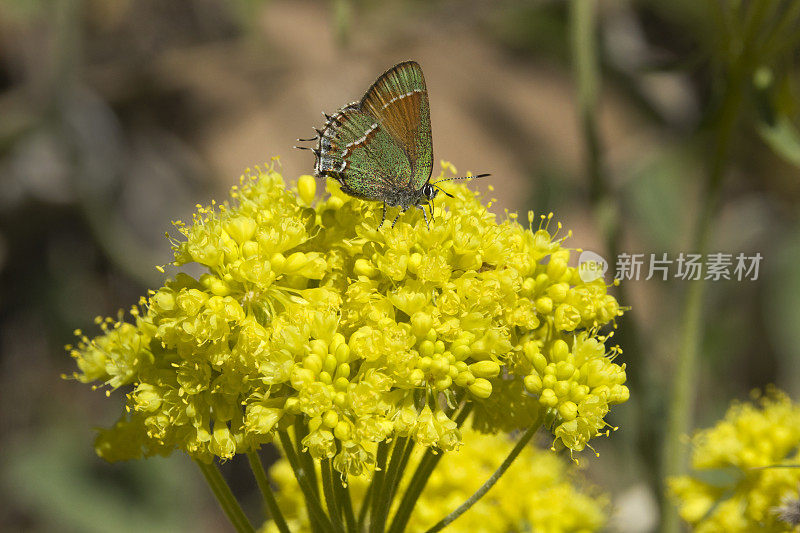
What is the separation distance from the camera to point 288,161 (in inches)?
240

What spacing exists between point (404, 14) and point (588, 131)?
13.3 feet

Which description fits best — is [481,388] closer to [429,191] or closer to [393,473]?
[393,473]

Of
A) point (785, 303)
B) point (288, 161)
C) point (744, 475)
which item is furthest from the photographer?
point (288, 161)

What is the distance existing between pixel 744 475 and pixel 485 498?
86 centimetres

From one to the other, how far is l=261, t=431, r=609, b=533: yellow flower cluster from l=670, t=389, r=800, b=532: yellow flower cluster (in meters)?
0.40

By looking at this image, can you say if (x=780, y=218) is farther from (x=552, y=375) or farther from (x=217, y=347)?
(x=217, y=347)

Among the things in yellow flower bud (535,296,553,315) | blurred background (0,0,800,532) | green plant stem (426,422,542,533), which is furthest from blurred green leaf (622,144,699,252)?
green plant stem (426,422,542,533)

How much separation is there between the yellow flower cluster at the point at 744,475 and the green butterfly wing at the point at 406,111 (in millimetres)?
1399

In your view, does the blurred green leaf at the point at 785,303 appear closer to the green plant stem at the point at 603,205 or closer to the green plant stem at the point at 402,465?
the green plant stem at the point at 603,205

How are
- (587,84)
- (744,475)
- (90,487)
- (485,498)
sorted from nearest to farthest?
(744,475) → (485,498) → (587,84) → (90,487)

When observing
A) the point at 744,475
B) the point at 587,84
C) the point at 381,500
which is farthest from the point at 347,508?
the point at 587,84

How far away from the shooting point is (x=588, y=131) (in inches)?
123

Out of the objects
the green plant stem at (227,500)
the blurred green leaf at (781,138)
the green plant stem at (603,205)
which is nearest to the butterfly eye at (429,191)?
the green plant stem at (227,500)

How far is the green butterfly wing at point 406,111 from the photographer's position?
1990 millimetres
